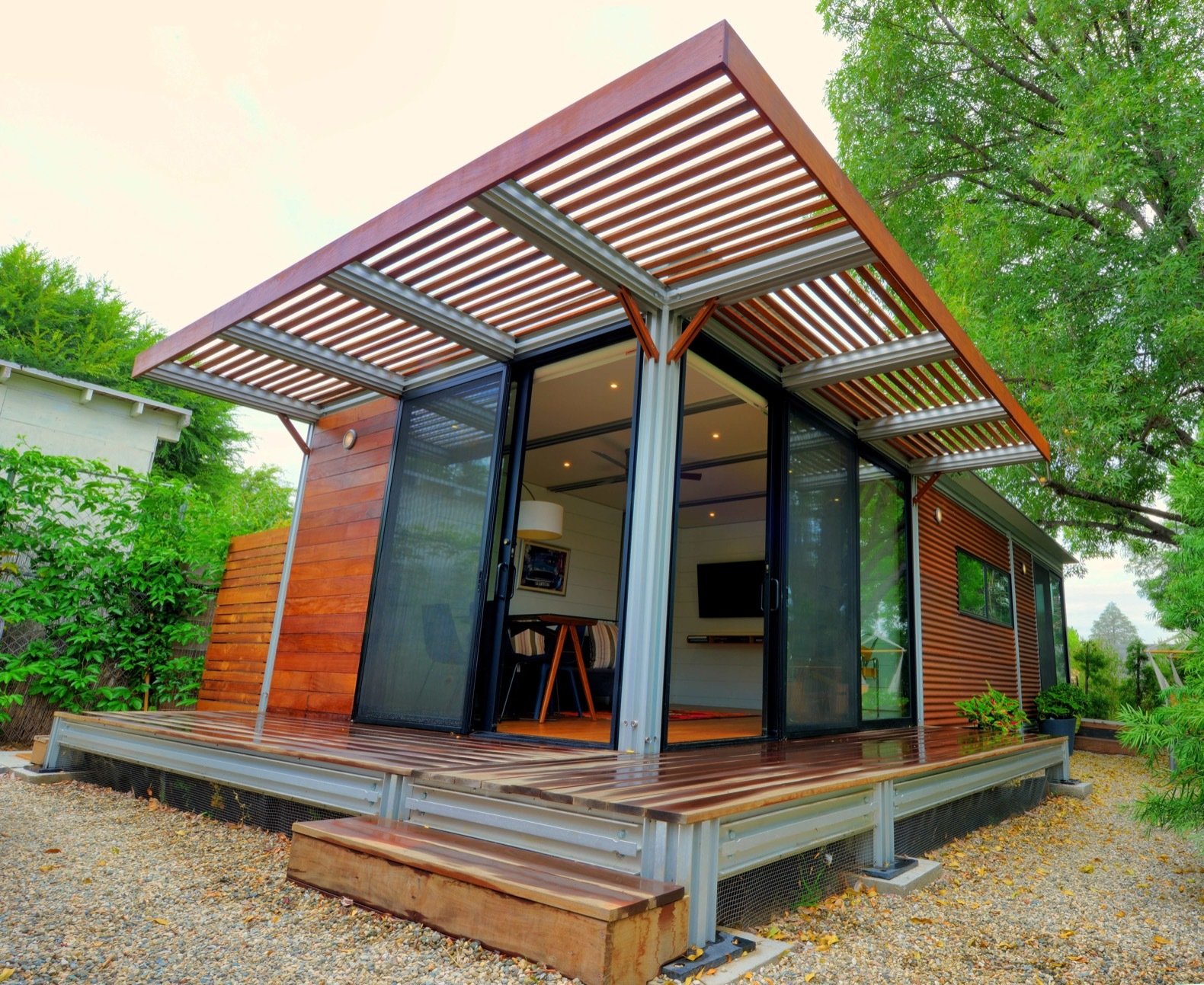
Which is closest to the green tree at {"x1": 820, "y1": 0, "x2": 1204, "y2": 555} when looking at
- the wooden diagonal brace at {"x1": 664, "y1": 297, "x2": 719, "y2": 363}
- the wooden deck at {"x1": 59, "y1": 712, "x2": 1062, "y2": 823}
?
the wooden deck at {"x1": 59, "y1": 712, "x2": 1062, "y2": 823}

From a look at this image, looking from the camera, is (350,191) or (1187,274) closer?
(1187,274)

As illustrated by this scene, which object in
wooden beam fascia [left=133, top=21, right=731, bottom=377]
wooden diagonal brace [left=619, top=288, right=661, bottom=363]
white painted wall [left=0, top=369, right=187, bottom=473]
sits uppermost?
white painted wall [left=0, top=369, right=187, bottom=473]

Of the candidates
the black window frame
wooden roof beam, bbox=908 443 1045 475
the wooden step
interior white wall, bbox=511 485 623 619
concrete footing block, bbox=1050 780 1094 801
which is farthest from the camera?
interior white wall, bbox=511 485 623 619

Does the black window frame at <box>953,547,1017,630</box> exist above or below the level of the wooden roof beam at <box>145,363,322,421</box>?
below

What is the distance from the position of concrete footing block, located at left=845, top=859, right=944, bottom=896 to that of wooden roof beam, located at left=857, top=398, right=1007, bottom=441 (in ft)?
10.3

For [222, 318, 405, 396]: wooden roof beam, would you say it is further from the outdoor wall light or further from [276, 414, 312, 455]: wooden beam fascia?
the outdoor wall light

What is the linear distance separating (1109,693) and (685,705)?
8972mm

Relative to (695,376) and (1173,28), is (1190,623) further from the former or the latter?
(1173,28)

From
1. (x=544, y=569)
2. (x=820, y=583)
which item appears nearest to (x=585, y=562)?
(x=544, y=569)

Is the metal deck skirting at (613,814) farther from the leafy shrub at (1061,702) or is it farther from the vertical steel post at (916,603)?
the leafy shrub at (1061,702)

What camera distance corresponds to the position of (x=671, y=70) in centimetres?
239

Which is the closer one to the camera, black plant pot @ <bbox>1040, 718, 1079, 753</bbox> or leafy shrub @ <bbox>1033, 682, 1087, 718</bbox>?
black plant pot @ <bbox>1040, 718, 1079, 753</bbox>

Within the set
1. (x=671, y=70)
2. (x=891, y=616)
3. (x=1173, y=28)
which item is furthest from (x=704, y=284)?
(x=1173, y=28)

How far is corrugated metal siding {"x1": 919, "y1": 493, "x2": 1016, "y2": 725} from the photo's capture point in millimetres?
6863
